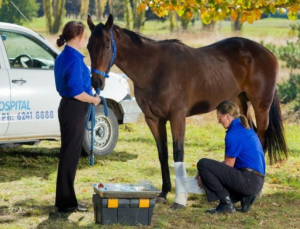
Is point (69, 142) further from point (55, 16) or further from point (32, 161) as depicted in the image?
point (55, 16)

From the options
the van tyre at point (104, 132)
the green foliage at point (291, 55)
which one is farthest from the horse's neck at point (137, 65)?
the green foliage at point (291, 55)

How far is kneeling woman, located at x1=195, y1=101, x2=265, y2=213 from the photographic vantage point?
6504 millimetres

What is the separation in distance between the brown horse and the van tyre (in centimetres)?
238

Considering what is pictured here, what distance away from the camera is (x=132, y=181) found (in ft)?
27.8

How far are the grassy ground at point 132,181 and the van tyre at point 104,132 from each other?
0.17m

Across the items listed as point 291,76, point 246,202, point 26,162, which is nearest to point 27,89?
point 26,162

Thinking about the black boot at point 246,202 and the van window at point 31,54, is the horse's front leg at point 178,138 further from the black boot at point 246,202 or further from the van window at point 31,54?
the van window at point 31,54

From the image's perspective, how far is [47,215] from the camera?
6602mm

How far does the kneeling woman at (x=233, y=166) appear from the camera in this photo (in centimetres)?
650

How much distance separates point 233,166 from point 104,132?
12.5 ft

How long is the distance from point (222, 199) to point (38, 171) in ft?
11.1

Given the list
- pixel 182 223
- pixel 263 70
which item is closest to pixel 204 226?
pixel 182 223

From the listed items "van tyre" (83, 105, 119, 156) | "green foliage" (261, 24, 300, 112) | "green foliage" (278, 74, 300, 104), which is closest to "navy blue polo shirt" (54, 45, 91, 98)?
"van tyre" (83, 105, 119, 156)

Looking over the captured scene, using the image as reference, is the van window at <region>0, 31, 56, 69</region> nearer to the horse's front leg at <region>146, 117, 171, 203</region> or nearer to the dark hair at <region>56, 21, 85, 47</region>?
the horse's front leg at <region>146, 117, 171, 203</region>
